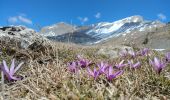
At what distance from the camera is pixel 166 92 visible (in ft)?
12.3

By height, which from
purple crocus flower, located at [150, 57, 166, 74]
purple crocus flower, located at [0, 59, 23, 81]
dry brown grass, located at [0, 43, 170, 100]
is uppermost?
purple crocus flower, located at [0, 59, 23, 81]

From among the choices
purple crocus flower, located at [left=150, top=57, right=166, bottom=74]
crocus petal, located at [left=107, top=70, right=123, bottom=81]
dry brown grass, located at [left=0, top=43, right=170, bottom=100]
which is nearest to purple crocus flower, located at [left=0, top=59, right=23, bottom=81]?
dry brown grass, located at [left=0, top=43, right=170, bottom=100]

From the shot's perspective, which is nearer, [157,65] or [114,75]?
[114,75]

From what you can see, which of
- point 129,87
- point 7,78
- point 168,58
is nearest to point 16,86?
point 7,78

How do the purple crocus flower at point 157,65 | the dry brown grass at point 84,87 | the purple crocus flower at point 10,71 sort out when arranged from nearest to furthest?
the dry brown grass at point 84,87 → the purple crocus flower at point 10,71 → the purple crocus flower at point 157,65

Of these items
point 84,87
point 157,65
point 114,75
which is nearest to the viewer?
point 84,87

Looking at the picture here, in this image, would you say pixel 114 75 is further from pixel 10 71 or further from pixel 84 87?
pixel 10 71

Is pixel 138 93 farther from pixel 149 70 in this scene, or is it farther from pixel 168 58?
pixel 168 58

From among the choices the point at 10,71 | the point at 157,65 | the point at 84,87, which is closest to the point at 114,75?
the point at 84,87

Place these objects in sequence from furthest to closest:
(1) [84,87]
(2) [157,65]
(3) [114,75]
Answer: (2) [157,65]
(3) [114,75]
(1) [84,87]

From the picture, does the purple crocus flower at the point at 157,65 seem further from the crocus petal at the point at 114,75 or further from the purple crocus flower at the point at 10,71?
the purple crocus flower at the point at 10,71

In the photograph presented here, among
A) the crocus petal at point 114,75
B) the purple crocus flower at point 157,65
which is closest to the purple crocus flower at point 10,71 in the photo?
the crocus petal at point 114,75

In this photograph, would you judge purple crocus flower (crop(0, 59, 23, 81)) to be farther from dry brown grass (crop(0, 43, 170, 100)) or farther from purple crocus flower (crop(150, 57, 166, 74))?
purple crocus flower (crop(150, 57, 166, 74))

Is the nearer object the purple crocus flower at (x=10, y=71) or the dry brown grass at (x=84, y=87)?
the dry brown grass at (x=84, y=87)
